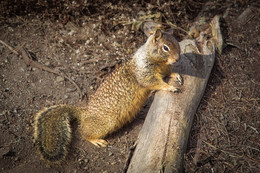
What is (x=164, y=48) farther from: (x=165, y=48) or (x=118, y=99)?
(x=118, y=99)

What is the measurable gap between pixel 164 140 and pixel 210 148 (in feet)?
2.94

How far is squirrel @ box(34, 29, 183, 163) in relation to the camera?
11.1 feet

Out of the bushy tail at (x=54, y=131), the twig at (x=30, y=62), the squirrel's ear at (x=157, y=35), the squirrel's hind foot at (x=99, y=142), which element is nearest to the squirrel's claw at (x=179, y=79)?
the squirrel's ear at (x=157, y=35)

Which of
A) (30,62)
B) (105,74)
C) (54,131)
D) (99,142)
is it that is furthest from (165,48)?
(30,62)

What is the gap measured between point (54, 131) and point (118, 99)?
1.11 m

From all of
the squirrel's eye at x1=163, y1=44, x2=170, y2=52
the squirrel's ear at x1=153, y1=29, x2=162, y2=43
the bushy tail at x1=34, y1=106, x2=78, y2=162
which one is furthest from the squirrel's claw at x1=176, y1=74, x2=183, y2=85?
the bushy tail at x1=34, y1=106, x2=78, y2=162

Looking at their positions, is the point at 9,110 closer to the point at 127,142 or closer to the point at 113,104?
the point at 113,104

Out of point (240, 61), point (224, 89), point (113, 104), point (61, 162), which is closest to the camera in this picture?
point (61, 162)

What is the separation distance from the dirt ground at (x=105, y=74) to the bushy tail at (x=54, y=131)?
230 millimetres

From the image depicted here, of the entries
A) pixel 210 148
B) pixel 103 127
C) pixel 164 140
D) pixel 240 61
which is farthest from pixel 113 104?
pixel 240 61

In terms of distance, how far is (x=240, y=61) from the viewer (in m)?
4.66

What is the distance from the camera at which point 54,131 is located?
332 centimetres

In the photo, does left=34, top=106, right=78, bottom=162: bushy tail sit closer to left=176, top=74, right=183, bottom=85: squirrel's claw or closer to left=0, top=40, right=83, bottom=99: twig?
left=0, top=40, right=83, bottom=99: twig

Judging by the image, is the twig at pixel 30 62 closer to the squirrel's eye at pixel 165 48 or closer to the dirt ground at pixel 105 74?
the dirt ground at pixel 105 74
